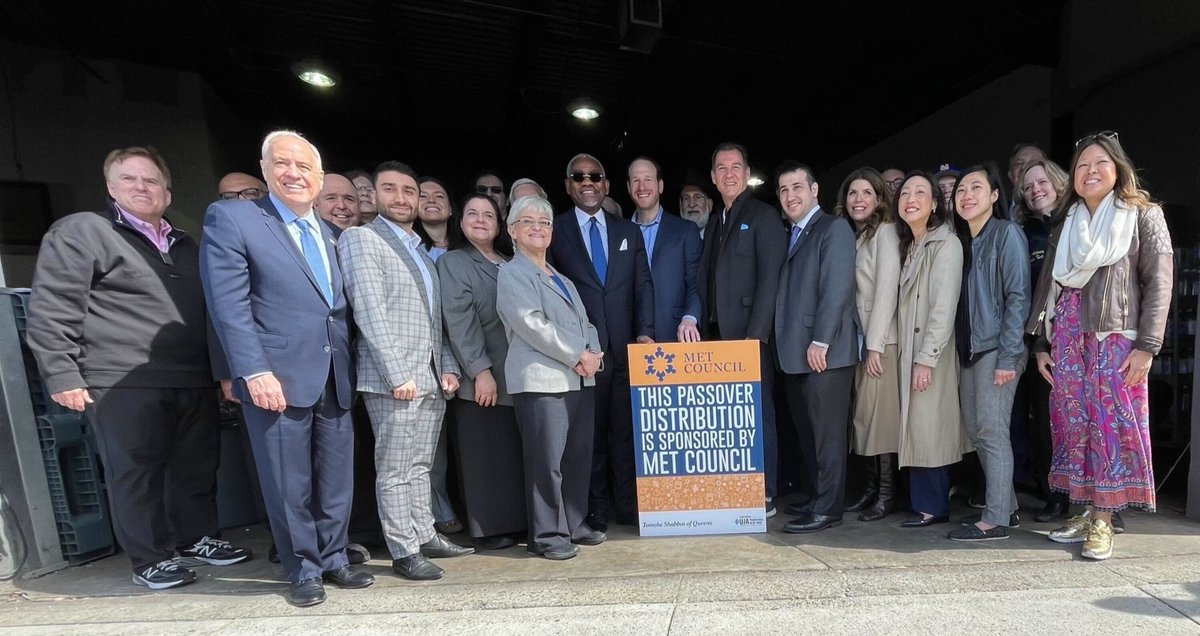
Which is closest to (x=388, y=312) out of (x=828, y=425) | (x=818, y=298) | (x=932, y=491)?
(x=818, y=298)

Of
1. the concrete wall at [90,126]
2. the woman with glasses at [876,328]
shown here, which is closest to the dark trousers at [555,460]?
the woman with glasses at [876,328]

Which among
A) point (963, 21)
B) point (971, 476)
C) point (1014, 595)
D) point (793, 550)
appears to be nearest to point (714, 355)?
point (793, 550)

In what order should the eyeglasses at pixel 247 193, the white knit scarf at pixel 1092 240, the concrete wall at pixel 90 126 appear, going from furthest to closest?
the concrete wall at pixel 90 126
the eyeglasses at pixel 247 193
the white knit scarf at pixel 1092 240

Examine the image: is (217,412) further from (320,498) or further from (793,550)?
(793,550)

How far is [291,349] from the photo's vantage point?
2516 millimetres

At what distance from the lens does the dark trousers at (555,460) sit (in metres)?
2.98

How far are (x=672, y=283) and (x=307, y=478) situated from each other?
2250 mm

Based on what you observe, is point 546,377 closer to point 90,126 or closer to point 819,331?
point 819,331

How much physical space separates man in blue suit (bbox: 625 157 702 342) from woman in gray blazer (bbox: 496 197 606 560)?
0.64 metres

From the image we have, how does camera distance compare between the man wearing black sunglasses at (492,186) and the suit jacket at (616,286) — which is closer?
the suit jacket at (616,286)

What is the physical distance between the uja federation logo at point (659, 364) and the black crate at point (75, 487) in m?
3.16

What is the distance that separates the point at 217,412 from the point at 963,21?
7719mm

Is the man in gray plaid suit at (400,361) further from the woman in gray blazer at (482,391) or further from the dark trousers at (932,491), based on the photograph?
the dark trousers at (932,491)

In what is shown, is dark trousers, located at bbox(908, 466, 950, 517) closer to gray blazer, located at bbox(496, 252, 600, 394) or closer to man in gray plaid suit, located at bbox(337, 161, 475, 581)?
gray blazer, located at bbox(496, 252, 600, 394)
